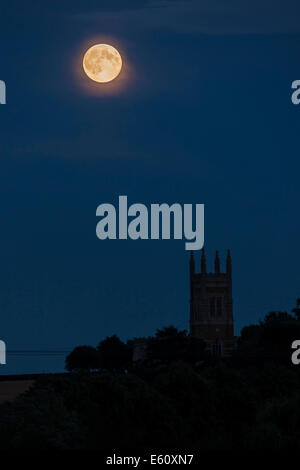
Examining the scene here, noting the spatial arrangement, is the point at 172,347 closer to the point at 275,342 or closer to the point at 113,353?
the point at 275,342

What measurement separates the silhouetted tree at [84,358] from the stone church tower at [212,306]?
111ft

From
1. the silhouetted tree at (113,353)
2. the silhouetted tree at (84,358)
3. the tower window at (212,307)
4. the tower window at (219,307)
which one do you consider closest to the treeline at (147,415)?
the silhouetted tree at (113,353)

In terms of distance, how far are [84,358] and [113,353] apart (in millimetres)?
8970

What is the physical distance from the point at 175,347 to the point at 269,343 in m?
17.3

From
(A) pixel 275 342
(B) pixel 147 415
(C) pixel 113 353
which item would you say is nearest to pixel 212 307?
(C) pixel 113 353

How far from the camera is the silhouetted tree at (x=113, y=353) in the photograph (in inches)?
4562

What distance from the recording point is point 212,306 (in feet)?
535

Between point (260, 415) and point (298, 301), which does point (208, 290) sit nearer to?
point (298, 301)

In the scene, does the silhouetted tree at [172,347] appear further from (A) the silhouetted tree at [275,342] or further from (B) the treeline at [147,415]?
(B) the treeline at [147,415]

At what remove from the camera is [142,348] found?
13375cm

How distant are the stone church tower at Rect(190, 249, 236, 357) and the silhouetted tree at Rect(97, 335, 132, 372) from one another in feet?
128

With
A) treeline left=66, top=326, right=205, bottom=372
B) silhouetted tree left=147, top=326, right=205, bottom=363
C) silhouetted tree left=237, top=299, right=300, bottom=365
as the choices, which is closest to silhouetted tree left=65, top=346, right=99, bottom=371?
treeline left=66, top=326, right=205, bottom=372

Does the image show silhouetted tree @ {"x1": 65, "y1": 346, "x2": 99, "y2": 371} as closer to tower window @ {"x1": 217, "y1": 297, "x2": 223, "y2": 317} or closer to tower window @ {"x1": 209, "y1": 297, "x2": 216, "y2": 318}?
tower window @ {"x1": 209, "y1": 297, "x2": 216, "y2": 318}
